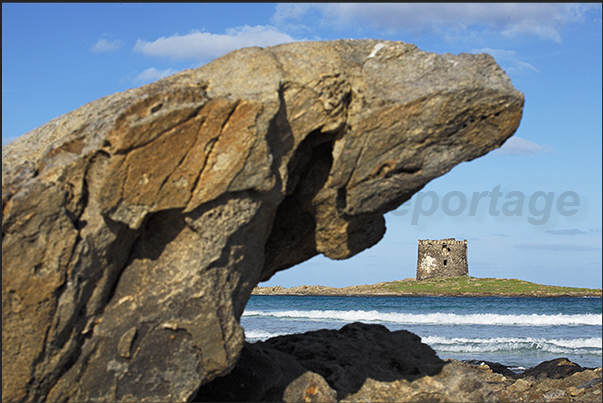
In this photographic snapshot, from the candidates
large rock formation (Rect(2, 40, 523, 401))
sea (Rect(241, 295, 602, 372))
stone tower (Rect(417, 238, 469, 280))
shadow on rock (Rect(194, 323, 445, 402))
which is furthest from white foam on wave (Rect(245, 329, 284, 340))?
stone tower (Rect(417, 238, 469, 280))

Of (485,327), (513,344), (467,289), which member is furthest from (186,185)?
(467,289)

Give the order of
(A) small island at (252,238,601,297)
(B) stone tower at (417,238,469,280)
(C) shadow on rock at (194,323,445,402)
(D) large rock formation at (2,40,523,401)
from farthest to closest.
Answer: (B) stone tower at (417,238,469,280) < (A) small island at (252,238,601,297) < (C) shadow on rock at (194,323,445,402) < (D) large rock formation at (2,40,523,401)

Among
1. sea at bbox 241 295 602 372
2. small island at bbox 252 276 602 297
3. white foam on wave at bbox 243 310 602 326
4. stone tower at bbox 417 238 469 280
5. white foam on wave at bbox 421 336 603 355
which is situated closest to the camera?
A: sea at bbox 241 295 602 372

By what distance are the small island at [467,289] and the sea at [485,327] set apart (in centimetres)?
888

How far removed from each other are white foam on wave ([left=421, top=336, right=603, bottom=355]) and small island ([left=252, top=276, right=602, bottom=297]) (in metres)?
27.8

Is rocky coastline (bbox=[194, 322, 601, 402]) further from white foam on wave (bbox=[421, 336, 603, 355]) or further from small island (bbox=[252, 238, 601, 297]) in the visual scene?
small island (bbox=[252, 238, 601, 297])

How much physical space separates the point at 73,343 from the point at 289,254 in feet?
10.8

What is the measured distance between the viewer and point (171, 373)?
640 centimetres

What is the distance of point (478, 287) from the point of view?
52.9 m

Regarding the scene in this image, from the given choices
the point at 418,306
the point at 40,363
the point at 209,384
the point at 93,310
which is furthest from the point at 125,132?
the point at 418,306

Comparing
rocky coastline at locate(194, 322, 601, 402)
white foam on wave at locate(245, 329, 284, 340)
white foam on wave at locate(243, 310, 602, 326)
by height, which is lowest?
white foam on wave at locate(243, 310, 602, 326)

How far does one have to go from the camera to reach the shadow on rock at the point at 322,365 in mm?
7367

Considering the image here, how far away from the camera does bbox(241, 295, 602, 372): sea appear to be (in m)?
19.8

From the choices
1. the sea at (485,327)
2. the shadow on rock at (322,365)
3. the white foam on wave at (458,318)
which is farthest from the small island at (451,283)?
the shadow on rock at (322,365)
